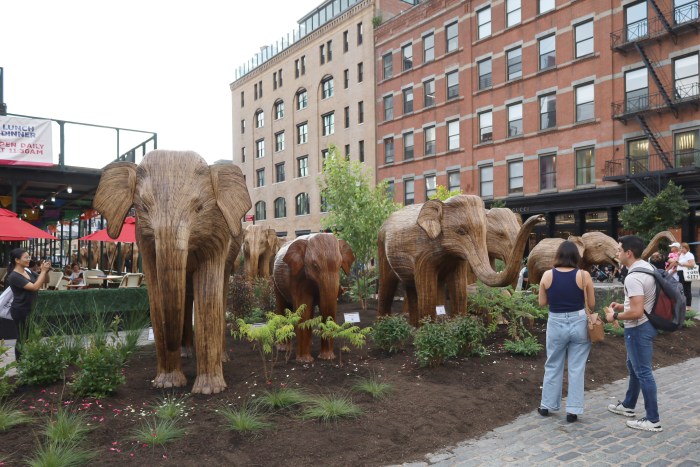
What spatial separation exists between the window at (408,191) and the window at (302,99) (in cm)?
1431

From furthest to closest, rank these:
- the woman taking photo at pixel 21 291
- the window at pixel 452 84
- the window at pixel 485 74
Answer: the window at pixel 452 84 → the window at pixel 485 74 → the woman taking photo at pixel 21 291

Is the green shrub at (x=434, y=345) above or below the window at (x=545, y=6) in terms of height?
below

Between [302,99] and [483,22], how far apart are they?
1906cm

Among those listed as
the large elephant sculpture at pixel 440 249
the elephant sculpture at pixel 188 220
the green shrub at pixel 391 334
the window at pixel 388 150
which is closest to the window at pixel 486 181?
the window at pixel 388 150

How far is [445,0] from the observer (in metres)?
33.3

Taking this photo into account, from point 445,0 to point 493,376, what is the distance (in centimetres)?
3149

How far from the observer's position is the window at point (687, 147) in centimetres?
2258

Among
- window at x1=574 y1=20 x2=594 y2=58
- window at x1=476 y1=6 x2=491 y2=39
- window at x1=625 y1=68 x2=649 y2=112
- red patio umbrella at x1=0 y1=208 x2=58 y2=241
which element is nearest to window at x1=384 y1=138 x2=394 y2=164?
window at x1=476 y1=6 x2=491 y2=39

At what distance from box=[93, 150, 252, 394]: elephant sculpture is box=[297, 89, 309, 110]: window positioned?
4129 cm

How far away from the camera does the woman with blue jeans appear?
5.45 meters

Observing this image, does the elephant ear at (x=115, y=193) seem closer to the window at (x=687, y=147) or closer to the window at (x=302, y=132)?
the window at (x=687, y=147)

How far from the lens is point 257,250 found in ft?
55.2

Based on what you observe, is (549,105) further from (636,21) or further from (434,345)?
(434,345)

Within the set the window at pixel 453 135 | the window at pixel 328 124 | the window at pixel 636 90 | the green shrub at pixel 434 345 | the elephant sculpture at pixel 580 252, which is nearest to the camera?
the green shrub at pixel 434 345
